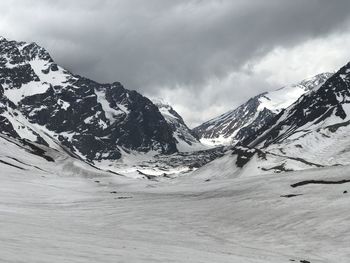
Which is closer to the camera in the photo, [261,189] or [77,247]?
[77,247]

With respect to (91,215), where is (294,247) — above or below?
below

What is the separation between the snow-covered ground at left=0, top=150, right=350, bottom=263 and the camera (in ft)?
80.8

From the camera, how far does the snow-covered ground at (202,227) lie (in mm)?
24636

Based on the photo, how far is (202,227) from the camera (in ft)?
152

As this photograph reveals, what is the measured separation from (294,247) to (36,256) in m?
20.9

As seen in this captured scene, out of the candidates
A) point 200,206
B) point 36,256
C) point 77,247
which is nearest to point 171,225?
point 200,206

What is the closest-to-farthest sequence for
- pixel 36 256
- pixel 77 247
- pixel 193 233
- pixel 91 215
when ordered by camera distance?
pixel 36 256 → pixel 77 247 → pixel 193 233 → pixel 91 215

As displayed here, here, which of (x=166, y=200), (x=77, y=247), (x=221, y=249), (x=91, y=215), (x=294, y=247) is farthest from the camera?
(x=166, y=200)

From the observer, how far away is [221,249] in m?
32.5

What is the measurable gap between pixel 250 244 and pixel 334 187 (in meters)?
16.3

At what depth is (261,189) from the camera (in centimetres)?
5959

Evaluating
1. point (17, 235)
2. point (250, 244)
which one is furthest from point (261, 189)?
point (17, 235)

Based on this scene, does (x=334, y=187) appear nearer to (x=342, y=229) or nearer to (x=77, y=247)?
(x=342, y=229)

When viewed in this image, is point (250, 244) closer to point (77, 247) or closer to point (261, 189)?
point (77, 247)
